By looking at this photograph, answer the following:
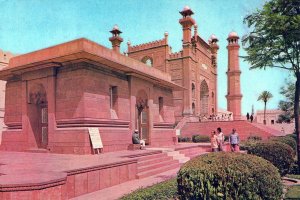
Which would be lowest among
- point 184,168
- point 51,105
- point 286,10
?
point 184,168

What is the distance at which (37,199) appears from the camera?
5984 mm

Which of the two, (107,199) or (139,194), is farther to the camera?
(107,199)

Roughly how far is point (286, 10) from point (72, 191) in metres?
11.7

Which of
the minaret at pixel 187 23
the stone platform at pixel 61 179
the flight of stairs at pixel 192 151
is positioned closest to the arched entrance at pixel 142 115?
the flight of stairs at pixel 192 151

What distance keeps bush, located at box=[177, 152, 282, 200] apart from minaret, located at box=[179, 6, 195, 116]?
33215mm

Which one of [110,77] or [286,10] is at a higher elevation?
[286,10]

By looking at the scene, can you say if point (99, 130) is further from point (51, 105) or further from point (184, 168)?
point (184, 168)

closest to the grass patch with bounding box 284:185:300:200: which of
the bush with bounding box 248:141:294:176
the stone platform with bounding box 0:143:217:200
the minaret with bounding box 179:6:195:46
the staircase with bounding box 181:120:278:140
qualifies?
the bush with bounding box 248:141:294:176

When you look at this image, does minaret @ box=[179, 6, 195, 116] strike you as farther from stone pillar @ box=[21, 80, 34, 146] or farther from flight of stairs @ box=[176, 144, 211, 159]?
stone pillar @ box=[21, 80, 34, 146]

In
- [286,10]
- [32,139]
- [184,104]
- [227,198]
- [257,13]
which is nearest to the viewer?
[227,198]

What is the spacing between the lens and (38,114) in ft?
52.1

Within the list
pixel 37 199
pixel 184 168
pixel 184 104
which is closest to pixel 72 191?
pixel 37 199

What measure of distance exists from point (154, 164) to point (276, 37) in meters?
8.23

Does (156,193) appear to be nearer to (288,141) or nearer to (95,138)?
(95,138)
